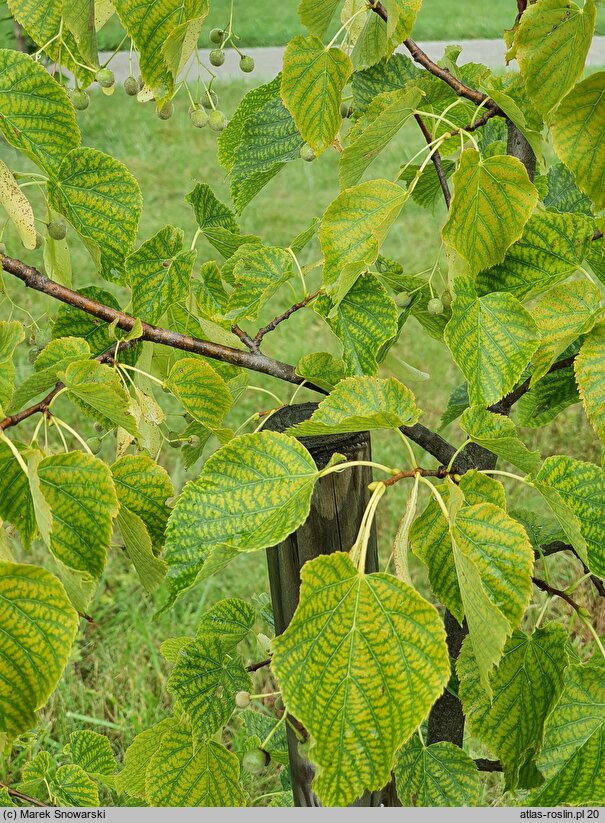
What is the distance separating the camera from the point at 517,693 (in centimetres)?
91

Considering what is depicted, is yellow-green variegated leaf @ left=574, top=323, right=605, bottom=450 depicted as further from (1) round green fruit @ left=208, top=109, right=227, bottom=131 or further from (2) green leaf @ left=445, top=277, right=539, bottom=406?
(1) round green fruit @ left=208, top=109, right=227, bottom=131

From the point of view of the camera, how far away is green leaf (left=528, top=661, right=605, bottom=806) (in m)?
0.86

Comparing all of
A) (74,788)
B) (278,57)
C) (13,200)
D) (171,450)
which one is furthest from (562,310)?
(278,57)

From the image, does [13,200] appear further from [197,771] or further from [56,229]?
[197,771]

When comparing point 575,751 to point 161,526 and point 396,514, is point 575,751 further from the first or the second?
point 396,514

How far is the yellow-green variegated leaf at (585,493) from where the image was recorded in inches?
31.5

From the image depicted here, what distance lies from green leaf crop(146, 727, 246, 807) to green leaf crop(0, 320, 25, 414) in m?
0.47

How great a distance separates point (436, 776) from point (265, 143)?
2.47 ft

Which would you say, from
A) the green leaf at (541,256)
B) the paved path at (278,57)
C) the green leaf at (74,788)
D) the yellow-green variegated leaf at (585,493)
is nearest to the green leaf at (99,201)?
the green leaf at (541,256)

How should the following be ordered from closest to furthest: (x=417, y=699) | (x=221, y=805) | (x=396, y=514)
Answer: (x=417, y=699) → (x=221, y=805) → (x=396, y=514)

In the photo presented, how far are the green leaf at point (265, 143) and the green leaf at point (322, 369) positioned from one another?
24 centimetres

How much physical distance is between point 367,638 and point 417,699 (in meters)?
0.06

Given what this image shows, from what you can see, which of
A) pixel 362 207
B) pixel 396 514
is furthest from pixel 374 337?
pixel 396 514

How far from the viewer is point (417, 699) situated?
0.65m
